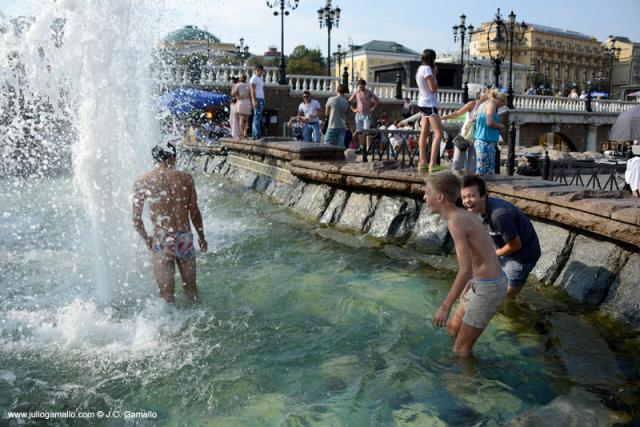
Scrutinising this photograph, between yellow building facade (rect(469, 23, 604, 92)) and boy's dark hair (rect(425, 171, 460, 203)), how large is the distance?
302ft

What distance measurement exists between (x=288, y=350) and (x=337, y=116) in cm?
859

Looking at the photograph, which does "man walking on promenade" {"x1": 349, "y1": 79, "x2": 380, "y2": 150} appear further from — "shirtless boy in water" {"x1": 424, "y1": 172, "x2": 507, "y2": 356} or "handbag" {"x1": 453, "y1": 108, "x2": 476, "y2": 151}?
"shirtless boy in water" {"x1": 424, "y1": 172, "x2": 507, "y2": 356}

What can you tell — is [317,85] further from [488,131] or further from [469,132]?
[488,131]

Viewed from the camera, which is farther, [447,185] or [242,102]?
[242,102]

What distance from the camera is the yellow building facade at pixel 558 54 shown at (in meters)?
94.4

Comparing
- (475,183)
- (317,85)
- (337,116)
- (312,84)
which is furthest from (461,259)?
(317,85)

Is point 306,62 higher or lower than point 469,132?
higher

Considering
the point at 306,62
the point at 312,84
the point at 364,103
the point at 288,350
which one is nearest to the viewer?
the point at 288,350

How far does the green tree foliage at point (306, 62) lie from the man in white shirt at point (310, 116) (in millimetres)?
49615

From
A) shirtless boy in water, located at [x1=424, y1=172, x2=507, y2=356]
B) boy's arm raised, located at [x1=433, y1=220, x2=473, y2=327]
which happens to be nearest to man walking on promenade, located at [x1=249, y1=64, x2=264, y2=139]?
shirtless boy in water, located at [x1=424, y1=172, x2=507, y2=356]

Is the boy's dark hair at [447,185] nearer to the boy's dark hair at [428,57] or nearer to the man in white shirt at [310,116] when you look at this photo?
the boy's dark hair at [428,57]

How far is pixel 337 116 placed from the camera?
12.3 metres

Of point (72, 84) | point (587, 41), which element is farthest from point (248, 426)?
point (587, 41)

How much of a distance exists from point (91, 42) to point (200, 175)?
944 cm
